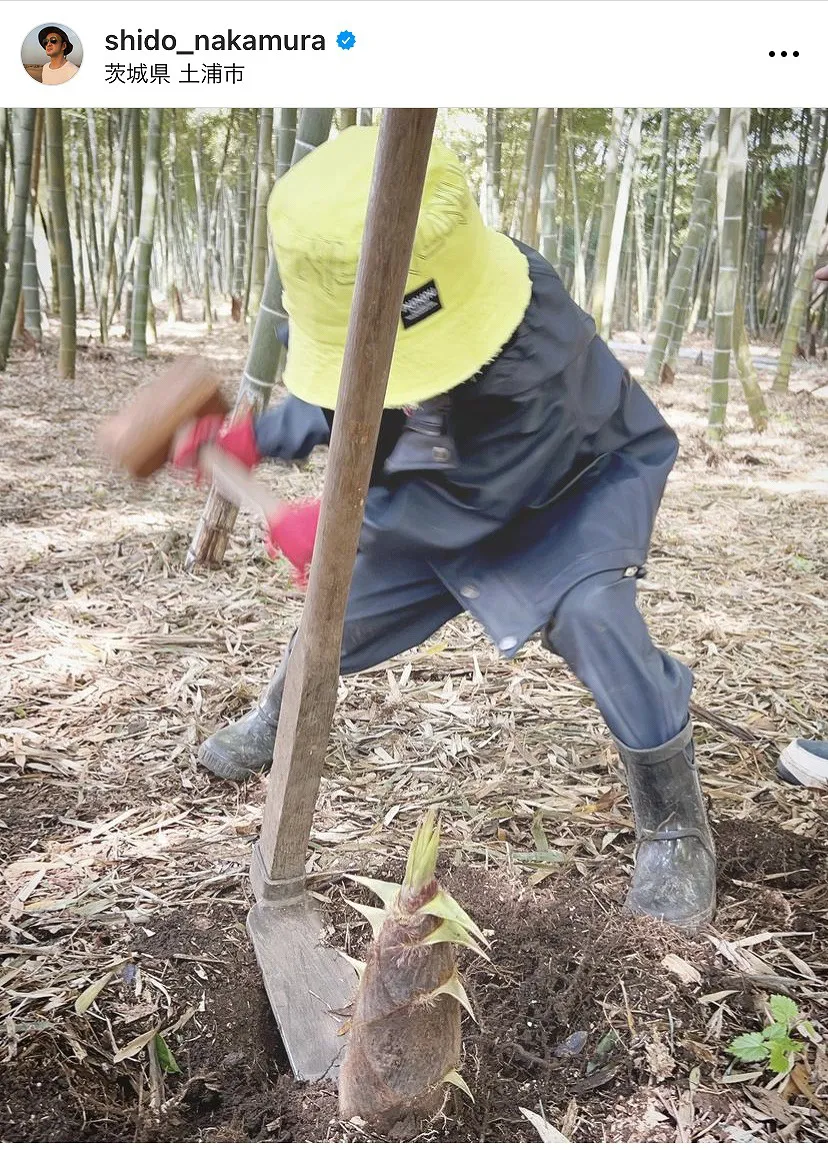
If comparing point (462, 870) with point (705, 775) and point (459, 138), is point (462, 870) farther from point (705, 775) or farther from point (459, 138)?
point (459, 138)

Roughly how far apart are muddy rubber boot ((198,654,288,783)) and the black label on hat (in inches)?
40.6

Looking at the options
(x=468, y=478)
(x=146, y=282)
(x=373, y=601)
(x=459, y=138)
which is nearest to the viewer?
(x=468, y=478)

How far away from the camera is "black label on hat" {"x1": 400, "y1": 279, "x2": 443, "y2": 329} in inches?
49.6

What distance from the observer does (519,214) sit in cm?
923

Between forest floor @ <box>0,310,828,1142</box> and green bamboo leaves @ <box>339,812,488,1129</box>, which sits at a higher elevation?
green bamboo leaves @ <box>339,812,488,1129</box>

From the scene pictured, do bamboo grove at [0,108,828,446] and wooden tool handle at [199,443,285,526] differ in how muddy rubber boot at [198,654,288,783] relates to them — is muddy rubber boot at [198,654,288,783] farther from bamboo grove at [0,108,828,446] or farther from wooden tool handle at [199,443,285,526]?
bamboo grove at [0,108,828,446]

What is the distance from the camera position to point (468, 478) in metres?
1.65

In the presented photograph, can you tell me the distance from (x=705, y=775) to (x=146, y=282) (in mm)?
7643

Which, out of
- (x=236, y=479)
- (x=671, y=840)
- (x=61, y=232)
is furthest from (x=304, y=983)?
(x=61, y=232)

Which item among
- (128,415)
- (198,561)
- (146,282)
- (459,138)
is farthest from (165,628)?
(459,138)

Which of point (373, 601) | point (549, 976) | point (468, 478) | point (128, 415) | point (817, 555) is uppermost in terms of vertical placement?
point (128, 415)

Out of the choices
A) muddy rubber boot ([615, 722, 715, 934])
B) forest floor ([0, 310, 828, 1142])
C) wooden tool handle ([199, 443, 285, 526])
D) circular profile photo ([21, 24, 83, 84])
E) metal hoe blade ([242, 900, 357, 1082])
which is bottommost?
forest floor ([0, 310, 828, 1142])

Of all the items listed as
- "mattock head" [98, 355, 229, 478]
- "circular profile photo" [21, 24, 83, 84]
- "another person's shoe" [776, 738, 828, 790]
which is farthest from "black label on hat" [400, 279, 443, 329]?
"another person's shoe" [776, 738, 828, 790]

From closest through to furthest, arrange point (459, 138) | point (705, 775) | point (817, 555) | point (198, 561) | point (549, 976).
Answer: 1. point (549, 976)
2. point (705, 775)
3. point (198, 561)
4. point (817, 555)
5. point (459, 138)
